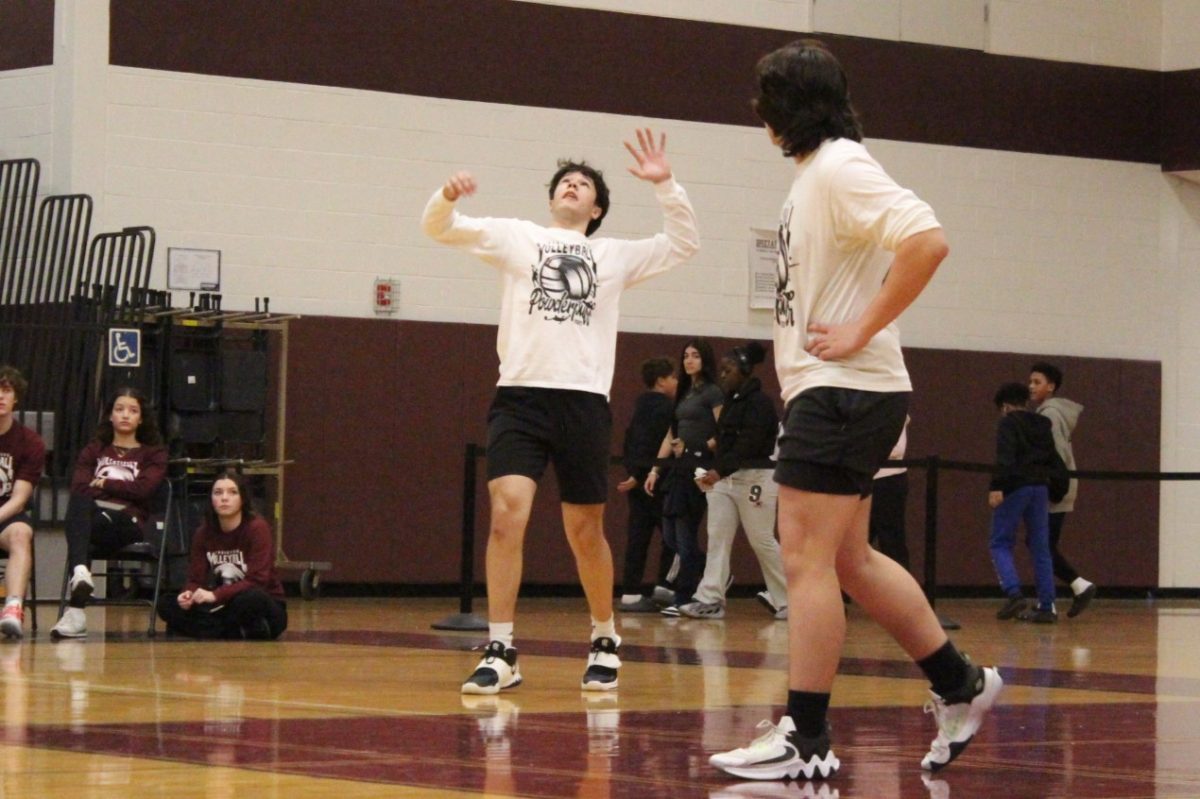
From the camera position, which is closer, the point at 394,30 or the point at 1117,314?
the point at 394,30

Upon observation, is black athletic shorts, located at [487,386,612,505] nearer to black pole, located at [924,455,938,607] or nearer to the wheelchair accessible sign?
black pole, located at [924,455,938,607]

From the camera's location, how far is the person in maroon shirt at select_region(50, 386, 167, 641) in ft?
30.3

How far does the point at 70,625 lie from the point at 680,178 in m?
6.68

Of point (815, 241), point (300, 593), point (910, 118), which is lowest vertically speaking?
point (300, 593)

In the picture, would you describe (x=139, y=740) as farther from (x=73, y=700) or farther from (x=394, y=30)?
(x=394, y=30)

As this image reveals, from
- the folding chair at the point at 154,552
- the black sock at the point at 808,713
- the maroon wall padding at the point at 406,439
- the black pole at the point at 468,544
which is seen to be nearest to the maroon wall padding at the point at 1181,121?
the maroon wall padding at the point at 406,439

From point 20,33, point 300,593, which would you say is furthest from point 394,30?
point 300,593

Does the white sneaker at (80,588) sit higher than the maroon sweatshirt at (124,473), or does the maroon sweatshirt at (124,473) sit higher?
the maroon sweatshirt at (124,473)

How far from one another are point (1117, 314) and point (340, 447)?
6.61 meters

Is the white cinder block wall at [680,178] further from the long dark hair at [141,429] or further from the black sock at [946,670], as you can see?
the black sock at [946,670]

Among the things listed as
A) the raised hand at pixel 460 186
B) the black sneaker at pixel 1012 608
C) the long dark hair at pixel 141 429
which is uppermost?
the raised hand at pixel 460 186

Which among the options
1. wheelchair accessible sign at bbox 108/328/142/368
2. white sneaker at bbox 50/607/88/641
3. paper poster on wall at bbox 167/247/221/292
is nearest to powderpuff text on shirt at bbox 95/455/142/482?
white sneaker at bbox 50/607/88/641

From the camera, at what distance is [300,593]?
1303 cm

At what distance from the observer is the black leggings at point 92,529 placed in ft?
30.2
